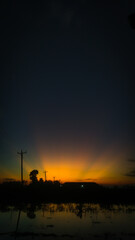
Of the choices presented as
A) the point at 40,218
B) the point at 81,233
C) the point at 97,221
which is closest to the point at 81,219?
the point at 97,221

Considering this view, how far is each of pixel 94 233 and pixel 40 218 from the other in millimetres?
7117

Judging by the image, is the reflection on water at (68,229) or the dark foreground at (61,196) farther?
the dark foreground at (61,196)

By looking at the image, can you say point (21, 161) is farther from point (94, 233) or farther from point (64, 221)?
point (94, 233)

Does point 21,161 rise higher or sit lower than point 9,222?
higher

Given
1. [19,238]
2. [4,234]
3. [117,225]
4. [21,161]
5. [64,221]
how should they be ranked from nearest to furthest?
[19,238] → [4,234] → [117,225] → [64,221] → [21,161]

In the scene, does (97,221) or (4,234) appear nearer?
(4,234)

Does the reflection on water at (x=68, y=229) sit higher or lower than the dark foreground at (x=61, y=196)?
lower

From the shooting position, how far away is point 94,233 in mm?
16688

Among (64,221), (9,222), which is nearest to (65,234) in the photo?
(64,221)

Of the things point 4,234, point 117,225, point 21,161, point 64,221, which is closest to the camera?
point 4,234

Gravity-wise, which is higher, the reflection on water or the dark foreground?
the dark foreground

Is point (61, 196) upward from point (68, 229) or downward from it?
upward

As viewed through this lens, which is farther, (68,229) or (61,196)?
(61,196)

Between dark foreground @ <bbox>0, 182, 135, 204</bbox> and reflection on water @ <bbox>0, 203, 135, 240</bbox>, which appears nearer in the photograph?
reflection on water @ <bbox>0, 203, 135, 240</bbox>
